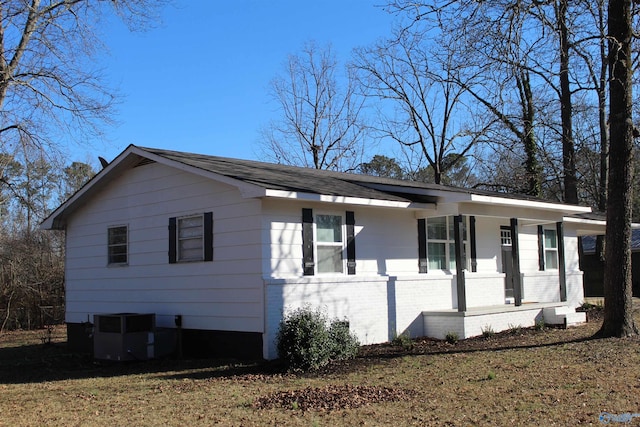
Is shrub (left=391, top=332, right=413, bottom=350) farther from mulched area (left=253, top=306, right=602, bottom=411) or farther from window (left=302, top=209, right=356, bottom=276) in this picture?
window (left=302, top=209, right=356, bottom=276)

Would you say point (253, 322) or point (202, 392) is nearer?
point (202, 392)

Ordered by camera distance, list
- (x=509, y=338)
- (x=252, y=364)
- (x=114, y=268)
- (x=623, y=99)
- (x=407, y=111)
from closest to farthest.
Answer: (x=252, y=364)
(x=623, y=99)
(x=509, y=338)
(x=114, y=268)
(x=407, y=111)

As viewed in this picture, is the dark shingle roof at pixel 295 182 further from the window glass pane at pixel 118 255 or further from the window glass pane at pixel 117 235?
the window glass pane at pixel 118 255

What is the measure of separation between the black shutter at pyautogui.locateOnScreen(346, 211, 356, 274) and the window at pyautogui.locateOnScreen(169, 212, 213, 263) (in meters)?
2.81

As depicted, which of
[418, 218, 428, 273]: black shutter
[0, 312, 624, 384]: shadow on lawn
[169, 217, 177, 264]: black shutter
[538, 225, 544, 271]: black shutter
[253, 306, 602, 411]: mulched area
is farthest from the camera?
[538, 225, 544, 271]: black shutter

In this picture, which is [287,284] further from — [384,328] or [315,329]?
[384,328]

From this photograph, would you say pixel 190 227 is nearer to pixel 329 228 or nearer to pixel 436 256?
pixel 329 228

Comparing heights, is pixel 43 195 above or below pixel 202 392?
above

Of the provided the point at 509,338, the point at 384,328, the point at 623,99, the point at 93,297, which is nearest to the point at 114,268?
the point at 93,297

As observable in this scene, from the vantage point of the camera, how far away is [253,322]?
1168 centimetres

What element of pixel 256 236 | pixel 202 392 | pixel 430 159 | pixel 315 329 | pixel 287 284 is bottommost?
pixel 202 392

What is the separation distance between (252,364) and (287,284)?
1558mm

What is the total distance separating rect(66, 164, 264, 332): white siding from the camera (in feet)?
39.1

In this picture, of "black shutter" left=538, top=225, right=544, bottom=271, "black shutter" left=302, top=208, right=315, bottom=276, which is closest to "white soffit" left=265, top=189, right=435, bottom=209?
"black shutter" left=302, top=208, right=315, bottom=276
